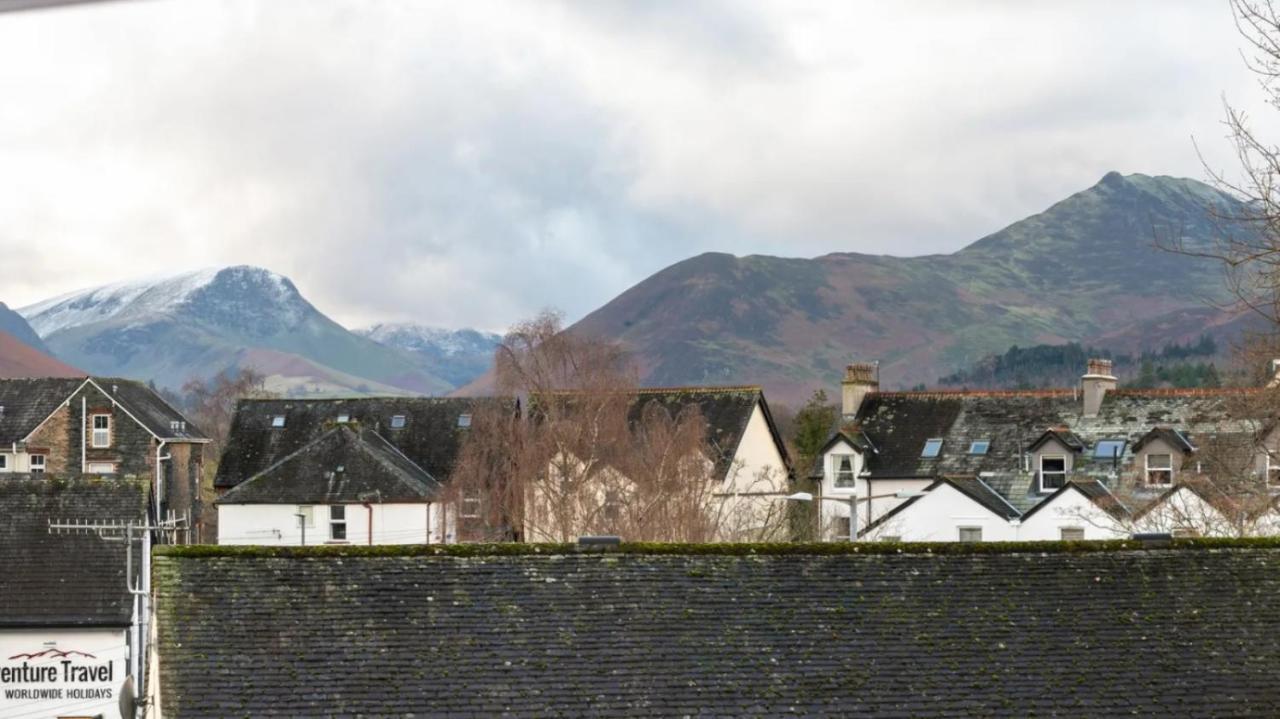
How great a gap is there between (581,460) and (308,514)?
10047 millimetres

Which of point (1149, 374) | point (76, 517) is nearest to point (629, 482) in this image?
point (76, 517)

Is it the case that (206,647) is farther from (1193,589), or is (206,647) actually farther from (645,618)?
(1193,589)

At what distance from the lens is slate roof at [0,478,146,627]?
95.8 feet

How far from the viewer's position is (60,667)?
29.0 metres

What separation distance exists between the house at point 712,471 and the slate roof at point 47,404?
1540 cm

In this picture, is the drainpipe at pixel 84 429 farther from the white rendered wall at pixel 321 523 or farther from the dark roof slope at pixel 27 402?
the white rendered wall at pixel 321 523

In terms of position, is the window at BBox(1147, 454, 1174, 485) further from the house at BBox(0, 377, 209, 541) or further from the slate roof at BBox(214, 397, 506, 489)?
the house at BBox(0, 377, 209, 541)

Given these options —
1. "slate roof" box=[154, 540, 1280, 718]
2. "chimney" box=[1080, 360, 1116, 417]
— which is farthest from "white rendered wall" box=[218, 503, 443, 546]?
"slate roof" box=[154, 540, 1280, 718]

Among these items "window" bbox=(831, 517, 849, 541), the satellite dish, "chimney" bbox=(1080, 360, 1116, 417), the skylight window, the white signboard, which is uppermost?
"chimney" bbox=(1080, 360, 1116, 417)

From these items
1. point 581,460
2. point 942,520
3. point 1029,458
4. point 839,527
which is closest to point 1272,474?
point 942,520

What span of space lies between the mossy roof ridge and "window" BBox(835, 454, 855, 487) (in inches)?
1253

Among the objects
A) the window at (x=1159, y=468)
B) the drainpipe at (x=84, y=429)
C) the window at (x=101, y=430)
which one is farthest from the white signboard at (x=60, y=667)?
the window at (x=1159, y=468)

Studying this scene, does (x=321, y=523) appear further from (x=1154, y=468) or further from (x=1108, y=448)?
(x=1154, y=468)

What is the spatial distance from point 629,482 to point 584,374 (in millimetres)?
5551
